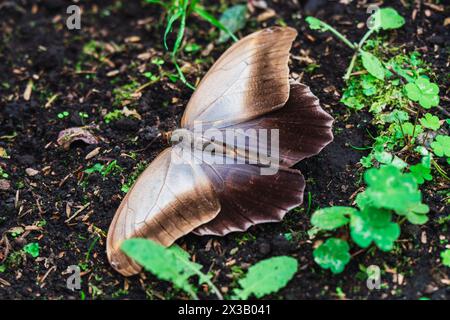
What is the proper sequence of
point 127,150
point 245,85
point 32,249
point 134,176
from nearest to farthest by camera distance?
1. point 32,249
2. point 245,85
3. point 134,176
4. point 127,150

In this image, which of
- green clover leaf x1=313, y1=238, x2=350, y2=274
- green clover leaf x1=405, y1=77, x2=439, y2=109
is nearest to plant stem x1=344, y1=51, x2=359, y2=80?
green clover leaf x1=405, y1=77, x2=439, y2=109

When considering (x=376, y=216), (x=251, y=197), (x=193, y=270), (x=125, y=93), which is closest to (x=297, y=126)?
(x=251, y=197)

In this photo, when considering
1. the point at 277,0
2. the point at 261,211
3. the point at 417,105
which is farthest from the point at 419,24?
the point at 261,211

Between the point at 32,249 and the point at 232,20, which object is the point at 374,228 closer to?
the point at 32,249

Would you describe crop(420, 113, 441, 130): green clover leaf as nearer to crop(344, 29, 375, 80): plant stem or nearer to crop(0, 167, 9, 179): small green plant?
crop(344, 29, 375, 80): plant stem

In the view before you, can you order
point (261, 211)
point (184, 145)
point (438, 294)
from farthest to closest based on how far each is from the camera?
point (184, 145), point (261, 211), point (438, 294)
